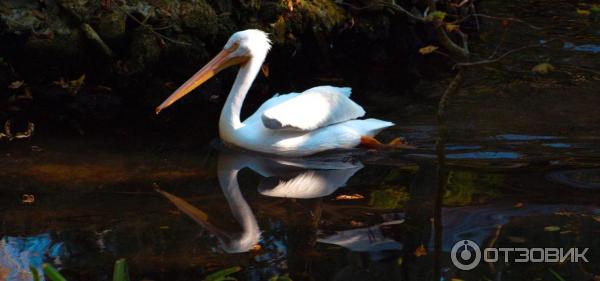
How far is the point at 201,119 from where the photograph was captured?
7.38 metres

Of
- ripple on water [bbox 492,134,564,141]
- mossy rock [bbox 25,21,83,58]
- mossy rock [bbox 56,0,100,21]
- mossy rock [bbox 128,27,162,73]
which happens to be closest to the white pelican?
ripple on water [bbox 492,134,564,141]

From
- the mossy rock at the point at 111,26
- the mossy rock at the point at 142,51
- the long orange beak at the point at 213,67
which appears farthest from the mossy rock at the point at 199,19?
the long orange beak at the point at 213,67

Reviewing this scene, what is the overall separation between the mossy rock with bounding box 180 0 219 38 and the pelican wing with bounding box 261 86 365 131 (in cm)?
171

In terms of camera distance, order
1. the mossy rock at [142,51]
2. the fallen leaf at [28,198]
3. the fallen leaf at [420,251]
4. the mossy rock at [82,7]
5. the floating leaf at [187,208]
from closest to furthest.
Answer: the fallen leaf at [420,251] < the floating leaf at [187,208] < the fallen leaf at [28,198] < the mossy rock at [82,7] < the mossy rock at [142,51]

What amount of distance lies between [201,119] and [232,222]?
2.50m

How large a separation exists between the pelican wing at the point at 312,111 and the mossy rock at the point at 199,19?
1714mm

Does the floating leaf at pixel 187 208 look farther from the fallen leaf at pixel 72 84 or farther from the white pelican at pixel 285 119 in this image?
the fallen leaf at pixel 72 84

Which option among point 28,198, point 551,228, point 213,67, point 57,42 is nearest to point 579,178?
point 551,228

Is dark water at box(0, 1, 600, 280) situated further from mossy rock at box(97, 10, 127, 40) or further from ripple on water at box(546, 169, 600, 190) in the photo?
mossy rock at box(97, 10, 127, 40)

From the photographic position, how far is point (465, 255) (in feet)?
14.3

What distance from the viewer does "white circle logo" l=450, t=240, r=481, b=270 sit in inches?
168

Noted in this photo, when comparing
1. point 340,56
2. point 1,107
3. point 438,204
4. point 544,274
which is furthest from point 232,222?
point 340,56

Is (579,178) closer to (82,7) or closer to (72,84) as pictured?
(72,84)

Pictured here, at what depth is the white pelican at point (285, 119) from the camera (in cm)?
622
